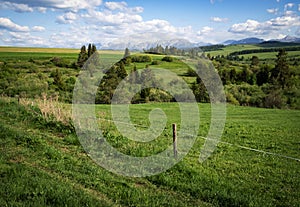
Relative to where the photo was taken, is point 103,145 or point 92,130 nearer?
point 103,145

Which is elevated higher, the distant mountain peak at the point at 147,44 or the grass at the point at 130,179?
the distant mountain peak at the point at 147,44

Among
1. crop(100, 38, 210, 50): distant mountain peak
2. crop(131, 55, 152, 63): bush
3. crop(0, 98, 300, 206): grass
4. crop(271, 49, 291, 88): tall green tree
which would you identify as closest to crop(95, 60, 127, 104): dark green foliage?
crop(131, 55, 152, 63): bush

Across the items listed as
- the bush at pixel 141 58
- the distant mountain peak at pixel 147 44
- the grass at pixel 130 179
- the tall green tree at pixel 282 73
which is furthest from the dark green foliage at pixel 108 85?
the tall green tree at pixel 282 73

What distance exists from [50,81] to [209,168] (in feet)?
174

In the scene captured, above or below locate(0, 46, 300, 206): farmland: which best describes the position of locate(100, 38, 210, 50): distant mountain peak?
above

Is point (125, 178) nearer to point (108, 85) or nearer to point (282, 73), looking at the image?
point (108, 85)

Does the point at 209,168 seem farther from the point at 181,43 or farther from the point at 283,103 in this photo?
the point at 283,103

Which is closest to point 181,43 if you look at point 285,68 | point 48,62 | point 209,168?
point 209,168

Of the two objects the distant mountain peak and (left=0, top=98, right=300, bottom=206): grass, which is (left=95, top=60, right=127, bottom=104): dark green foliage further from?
(left=0, top=98, right=300, bottom=206): grass

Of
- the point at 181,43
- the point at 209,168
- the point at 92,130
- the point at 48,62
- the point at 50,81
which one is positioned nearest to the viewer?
the point at 209,168

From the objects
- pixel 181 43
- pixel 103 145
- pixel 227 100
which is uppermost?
pixel 181 43

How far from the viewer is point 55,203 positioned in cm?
648

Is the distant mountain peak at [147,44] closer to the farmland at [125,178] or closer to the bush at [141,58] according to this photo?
the farmland at [125,178]

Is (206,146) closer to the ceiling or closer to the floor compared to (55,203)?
closer to the floor
